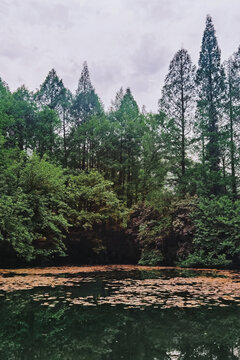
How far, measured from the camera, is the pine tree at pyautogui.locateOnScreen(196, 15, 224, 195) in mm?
17859

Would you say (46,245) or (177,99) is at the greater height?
(177,99)

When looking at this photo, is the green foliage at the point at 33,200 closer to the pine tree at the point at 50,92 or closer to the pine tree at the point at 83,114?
the pine tree at the point at 83,114

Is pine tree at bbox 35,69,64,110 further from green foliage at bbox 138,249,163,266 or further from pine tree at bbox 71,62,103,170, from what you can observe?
green foliage at bbox 138,249,163,266

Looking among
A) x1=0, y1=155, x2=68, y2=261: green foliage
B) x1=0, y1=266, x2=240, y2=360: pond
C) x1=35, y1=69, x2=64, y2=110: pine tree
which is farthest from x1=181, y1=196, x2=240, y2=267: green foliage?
x1=35, y1=69, x2=64, y2=110: pine tree

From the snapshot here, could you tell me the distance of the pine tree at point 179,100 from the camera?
1930cm

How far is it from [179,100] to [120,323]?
18087mm

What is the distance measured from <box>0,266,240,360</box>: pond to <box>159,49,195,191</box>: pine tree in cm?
1275

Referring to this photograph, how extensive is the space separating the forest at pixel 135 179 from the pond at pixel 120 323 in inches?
236

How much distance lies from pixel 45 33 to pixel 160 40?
6445 mm

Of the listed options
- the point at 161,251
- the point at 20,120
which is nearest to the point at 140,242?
the point at 161,251

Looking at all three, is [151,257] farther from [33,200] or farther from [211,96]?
[211,96]

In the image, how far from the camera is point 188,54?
2073 cm

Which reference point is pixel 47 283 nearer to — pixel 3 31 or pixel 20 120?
pixel 3 31

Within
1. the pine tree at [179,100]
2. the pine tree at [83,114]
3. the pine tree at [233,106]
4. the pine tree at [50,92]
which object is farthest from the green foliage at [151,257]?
the pine tree at [50,92]
